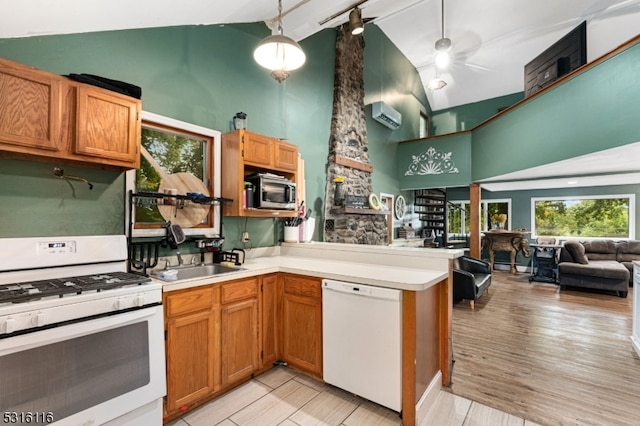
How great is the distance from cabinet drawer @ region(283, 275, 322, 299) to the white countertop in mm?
62

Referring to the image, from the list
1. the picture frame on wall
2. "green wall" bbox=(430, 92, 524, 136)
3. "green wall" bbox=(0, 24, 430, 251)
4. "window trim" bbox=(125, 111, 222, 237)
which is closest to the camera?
"green wall" bbox=(0, 24, 430, 251)

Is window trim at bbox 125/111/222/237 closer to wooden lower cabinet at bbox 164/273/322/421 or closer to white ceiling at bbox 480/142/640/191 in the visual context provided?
wooden lower cabinet at bbox 164/273/322/421

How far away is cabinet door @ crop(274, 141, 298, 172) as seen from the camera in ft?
10.1

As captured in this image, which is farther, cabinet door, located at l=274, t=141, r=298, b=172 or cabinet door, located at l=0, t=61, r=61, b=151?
cabinet door, located at l=274, t=141, r=298, b=172

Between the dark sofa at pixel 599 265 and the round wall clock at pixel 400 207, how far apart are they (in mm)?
3303

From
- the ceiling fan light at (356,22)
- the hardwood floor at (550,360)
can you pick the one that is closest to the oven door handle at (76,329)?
the hardwood floor at (550,360)

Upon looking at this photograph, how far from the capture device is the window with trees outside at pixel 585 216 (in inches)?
261

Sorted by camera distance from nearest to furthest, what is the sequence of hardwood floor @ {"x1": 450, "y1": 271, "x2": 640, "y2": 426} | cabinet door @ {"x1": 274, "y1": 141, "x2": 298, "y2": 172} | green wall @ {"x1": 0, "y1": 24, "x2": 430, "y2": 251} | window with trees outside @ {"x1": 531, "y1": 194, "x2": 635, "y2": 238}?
green wall @ {"x1": 0, "y1": 24, "x2": 430, "y2": 251}, hardwood floor @ {"x1": 450, "y1": 271, "x2": 640, "y2": 426}, cabinet door @ {"x1": 274, "y1": 141, "x2": 298, "y2": 172}, window with trees outside @ {"x1": 531, "y1": 194, "x2": 635, "y2": 238}

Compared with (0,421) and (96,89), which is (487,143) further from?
(0,421)

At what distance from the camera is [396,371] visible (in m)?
1.87

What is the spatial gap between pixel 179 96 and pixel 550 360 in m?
4.43

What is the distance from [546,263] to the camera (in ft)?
20.5

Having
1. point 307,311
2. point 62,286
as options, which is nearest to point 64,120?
point 62,286

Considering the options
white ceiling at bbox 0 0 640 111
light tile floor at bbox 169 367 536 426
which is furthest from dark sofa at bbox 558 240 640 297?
light tile floor at bbox 169 367 536 426
